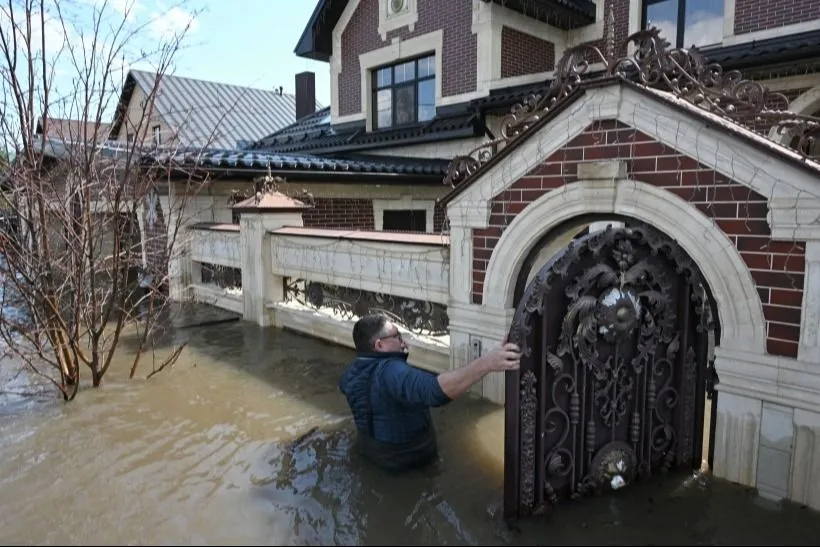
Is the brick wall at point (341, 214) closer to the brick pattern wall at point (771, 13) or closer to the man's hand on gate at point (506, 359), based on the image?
the brick pattern wall at point (771, 13)

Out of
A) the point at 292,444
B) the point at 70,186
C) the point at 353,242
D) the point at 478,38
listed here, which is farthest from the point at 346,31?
the point at 292,444

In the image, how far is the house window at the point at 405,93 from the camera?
1301cm

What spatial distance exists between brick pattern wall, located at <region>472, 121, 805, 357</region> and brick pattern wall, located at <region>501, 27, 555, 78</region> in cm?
790

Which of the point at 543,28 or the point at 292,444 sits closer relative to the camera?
the point at 292,444

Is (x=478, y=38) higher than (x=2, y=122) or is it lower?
higher

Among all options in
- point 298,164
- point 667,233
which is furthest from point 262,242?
point 667,233

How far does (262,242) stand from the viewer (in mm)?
8188

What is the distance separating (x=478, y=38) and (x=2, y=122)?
29.1 ft

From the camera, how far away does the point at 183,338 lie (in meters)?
7.54

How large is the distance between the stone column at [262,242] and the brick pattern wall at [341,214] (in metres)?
2.14

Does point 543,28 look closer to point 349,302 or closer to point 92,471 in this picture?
point 349,302

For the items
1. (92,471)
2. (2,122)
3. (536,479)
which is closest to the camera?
(536,479)

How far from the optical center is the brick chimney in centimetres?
2011

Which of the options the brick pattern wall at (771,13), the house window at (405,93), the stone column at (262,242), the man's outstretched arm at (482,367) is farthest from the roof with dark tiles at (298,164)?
the brick pattern wall at (771,13)
